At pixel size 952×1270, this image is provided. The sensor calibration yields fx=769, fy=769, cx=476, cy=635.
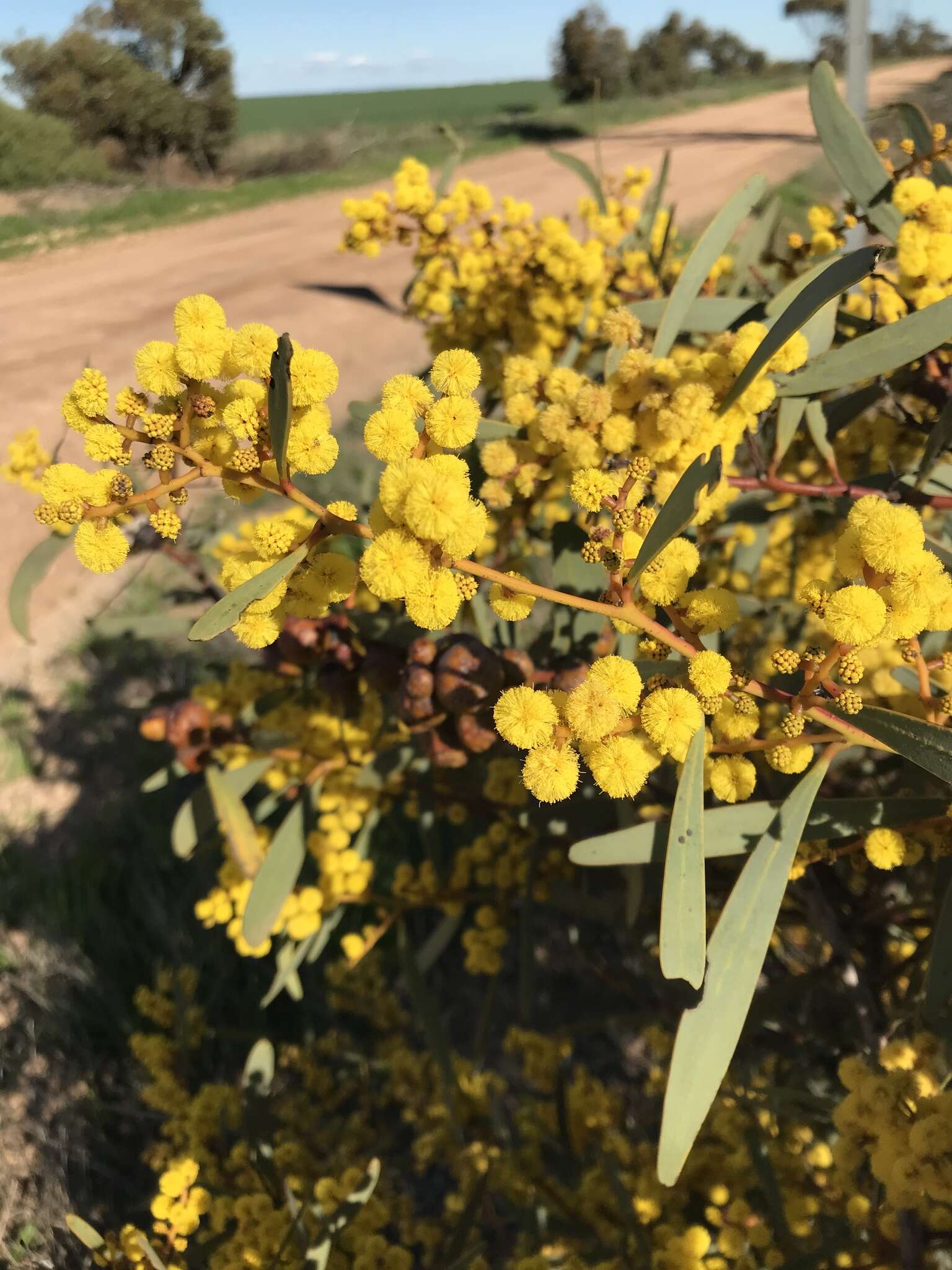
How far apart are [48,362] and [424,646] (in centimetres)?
376

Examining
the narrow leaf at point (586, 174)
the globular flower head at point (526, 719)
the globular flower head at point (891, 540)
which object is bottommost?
the globular flower head at point (526, 719)

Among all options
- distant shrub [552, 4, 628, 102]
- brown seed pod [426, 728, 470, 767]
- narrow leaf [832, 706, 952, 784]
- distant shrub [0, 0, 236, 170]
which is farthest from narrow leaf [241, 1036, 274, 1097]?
distant shrub [552, 4, 628, 102]

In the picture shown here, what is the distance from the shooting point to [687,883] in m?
0.51

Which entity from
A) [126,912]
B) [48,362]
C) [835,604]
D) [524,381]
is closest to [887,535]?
[835,604]

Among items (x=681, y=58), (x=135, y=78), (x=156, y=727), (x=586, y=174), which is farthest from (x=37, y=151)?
(x=681, y=58)

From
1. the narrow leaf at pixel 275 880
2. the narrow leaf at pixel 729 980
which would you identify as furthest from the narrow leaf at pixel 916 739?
the narrow leaf at pixel 275 880

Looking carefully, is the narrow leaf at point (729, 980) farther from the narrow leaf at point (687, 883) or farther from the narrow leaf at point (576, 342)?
the narrow leaf at point (576, 342)

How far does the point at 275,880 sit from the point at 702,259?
87 centimetres

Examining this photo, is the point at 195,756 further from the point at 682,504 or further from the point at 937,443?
the point at 937,443

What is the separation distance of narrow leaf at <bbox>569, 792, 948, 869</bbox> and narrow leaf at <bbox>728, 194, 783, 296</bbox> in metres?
0.90

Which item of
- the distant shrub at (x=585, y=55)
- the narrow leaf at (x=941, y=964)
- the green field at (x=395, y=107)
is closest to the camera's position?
the narrow leaf at (x=941, y=964)

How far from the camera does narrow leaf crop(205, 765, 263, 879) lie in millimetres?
965

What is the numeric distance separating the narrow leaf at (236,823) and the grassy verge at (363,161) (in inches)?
40.8

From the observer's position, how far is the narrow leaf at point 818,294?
1.54 ft
